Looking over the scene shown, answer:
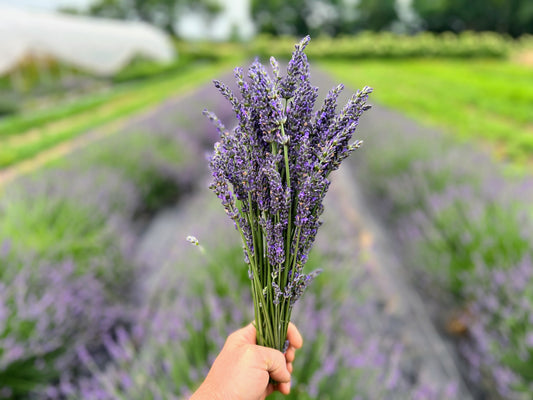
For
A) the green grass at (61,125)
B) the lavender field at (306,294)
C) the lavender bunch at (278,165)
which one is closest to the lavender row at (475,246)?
the lavender field at (306,294)

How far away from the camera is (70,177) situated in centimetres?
364

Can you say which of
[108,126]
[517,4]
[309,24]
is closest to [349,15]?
[309,24]

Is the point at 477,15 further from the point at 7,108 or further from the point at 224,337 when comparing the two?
the point at 224,337

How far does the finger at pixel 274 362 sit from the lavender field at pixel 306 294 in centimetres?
53

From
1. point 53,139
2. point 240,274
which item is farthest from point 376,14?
point 240,274

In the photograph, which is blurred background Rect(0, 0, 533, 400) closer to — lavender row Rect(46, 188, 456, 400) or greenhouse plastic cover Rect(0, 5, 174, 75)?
lavender row Rect(46, 188, 456, 400)

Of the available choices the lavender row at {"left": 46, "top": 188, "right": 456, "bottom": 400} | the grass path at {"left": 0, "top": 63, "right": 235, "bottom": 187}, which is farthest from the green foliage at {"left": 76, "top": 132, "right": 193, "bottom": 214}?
the lavender row at {"left": 46, "top": 188, "right": 456, "bottom": 400}

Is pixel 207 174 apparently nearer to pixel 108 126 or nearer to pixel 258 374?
pixel 108 126

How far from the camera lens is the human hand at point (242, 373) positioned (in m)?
0.61

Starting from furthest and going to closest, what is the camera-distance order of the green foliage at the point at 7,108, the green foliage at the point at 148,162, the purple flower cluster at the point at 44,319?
1. the green foliage at the point at 7,108
2. the green foliage at the point at 148,162
3. the purple flower cluster at the point at 44,319

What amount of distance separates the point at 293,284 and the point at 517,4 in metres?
52.1

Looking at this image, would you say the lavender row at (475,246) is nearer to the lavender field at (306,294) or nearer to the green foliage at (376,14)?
the lavender field at (306,294)

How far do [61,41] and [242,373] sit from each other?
19.2 m

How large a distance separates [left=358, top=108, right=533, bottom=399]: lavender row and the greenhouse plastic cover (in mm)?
14517
